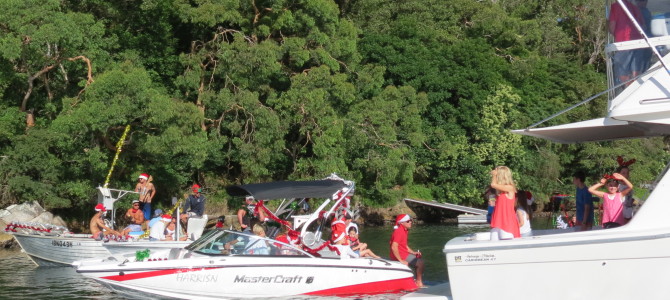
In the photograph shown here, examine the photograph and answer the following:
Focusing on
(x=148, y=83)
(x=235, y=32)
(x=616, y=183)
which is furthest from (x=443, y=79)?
(x=616, y=183)

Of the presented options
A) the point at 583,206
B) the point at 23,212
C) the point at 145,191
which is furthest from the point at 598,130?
the point at 23,212

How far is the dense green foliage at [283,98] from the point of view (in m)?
32.8

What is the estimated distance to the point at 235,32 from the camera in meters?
38.3

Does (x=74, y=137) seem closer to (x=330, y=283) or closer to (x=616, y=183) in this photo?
(x=330, y=283)

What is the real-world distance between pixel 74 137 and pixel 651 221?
25136mm

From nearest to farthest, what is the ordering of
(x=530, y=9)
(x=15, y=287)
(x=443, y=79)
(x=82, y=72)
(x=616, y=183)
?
(x=616, y=183)
(x=15, y=287)
(x=82, y=72)
(x=443, y=79)
(x=530, y=9)

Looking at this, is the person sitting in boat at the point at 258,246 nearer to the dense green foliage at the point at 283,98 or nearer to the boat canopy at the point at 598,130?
the boat canopy at the point at 598,130

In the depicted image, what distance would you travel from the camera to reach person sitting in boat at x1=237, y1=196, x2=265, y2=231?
61.9 feet

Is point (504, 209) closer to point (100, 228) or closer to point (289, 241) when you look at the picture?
point (289, 241)

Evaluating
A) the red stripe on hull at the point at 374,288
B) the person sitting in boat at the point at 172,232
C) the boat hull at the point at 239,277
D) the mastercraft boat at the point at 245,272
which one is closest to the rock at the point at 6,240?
the person sitting in boat at the point at 172,232

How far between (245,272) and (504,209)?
555 cm

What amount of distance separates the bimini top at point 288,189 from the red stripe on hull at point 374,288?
89.2 inches

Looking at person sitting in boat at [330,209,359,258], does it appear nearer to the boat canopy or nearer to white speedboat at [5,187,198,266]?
the boat canopy

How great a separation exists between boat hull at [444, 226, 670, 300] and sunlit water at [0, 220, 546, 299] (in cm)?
456
